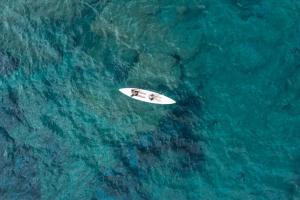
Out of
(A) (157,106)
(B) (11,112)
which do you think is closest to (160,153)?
(A) (157,106)

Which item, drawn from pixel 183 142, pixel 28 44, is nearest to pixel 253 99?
pixel 183 142

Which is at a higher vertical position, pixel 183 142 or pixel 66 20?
pixel 66 20

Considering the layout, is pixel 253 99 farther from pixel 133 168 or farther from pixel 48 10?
pixel 48 10

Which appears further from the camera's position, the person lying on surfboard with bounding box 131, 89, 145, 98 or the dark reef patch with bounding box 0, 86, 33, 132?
the dark reef patch with bounding box 0, 86, 33, 132

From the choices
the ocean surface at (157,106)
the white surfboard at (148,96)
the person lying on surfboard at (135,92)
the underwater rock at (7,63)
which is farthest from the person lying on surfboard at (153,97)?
the underwater rock at (7,63)

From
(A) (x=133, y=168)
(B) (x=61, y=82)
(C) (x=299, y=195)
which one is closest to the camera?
(C) (x=299, y=195)

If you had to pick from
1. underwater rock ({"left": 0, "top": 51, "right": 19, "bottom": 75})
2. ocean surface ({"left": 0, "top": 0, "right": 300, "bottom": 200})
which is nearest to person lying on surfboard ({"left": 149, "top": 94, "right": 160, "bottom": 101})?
ocean surface ({"left": 0, "top": 0, "right": 300, "bottom": 200})

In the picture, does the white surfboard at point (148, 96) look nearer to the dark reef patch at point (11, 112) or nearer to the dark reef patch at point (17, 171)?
the dark reef patch at point (11, 112)

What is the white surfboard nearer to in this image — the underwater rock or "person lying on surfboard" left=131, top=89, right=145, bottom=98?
"person lying on surfboard" left=131, top=89, right=145, bottom=98
